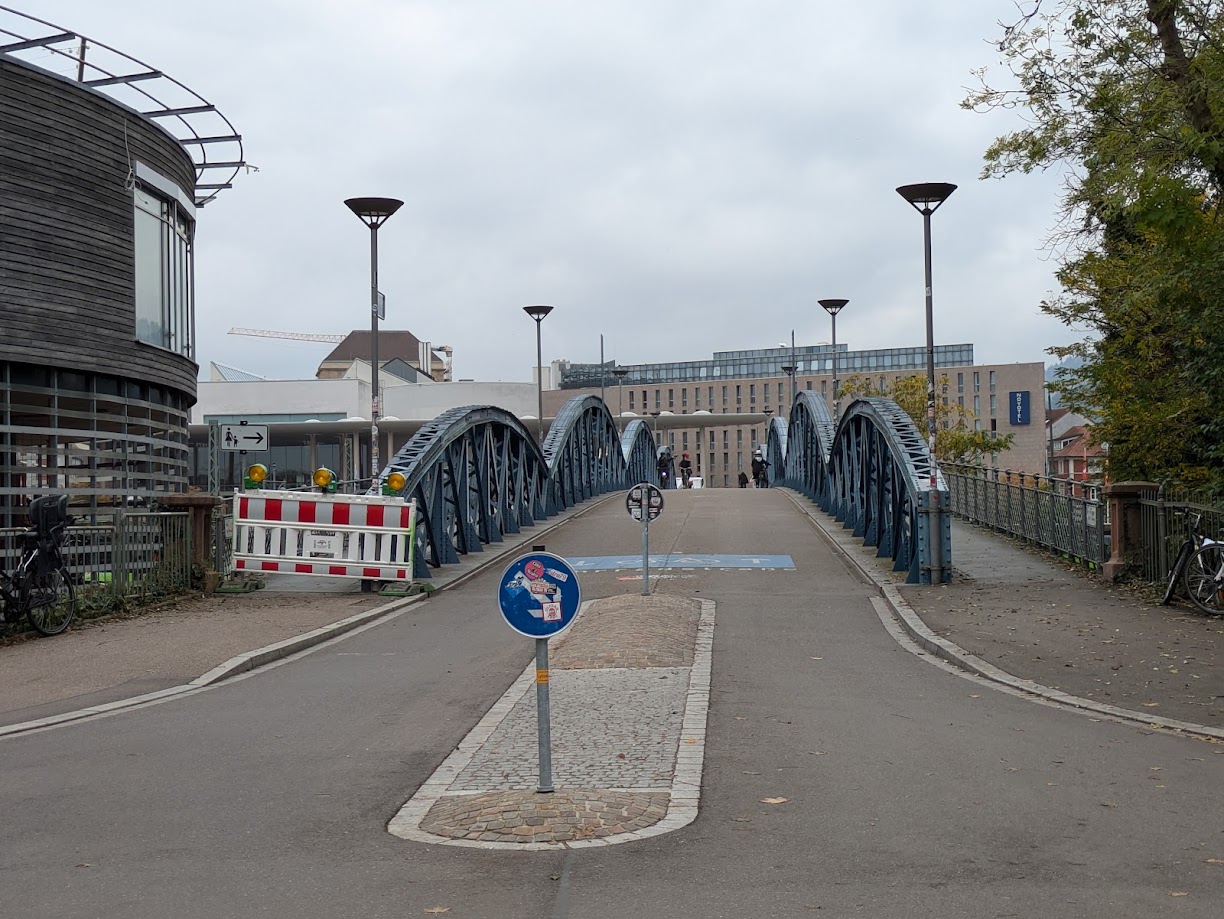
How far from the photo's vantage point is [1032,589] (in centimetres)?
1833

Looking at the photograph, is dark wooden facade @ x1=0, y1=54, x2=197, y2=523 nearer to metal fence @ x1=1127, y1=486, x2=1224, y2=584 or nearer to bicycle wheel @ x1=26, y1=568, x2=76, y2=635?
bicycle wheel @ x1=26, y1=568, x2=76, y2=635

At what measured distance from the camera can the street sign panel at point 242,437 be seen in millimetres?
20125

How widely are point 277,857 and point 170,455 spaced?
71.9ft

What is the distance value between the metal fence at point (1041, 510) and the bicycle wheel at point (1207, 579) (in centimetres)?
434

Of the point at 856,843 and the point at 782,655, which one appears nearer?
the point at 856,843

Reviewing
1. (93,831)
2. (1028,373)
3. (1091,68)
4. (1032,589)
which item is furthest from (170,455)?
(1028,373)

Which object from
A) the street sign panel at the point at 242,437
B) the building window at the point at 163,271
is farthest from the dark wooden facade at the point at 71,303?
the street sign panel at the point at 242,437

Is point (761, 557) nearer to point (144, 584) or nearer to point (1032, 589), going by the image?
point (1032, 589)

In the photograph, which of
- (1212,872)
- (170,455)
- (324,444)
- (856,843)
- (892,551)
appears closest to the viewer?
(1212,872)

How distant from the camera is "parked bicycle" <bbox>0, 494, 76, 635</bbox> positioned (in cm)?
1391

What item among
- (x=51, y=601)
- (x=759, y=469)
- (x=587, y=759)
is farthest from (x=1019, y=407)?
(x=587, y=759)

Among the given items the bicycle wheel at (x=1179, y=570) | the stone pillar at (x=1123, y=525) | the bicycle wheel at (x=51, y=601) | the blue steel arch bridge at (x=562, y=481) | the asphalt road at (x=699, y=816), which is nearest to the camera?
the asphalt road at (x=699, y=816)

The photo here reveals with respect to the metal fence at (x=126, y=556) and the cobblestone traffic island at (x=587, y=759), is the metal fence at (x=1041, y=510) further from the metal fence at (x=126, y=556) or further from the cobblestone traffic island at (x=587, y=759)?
the metal fence at (x=126, y=556)

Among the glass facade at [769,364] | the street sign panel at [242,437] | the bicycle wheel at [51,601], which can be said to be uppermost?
A: the glass facade at [769,364]
